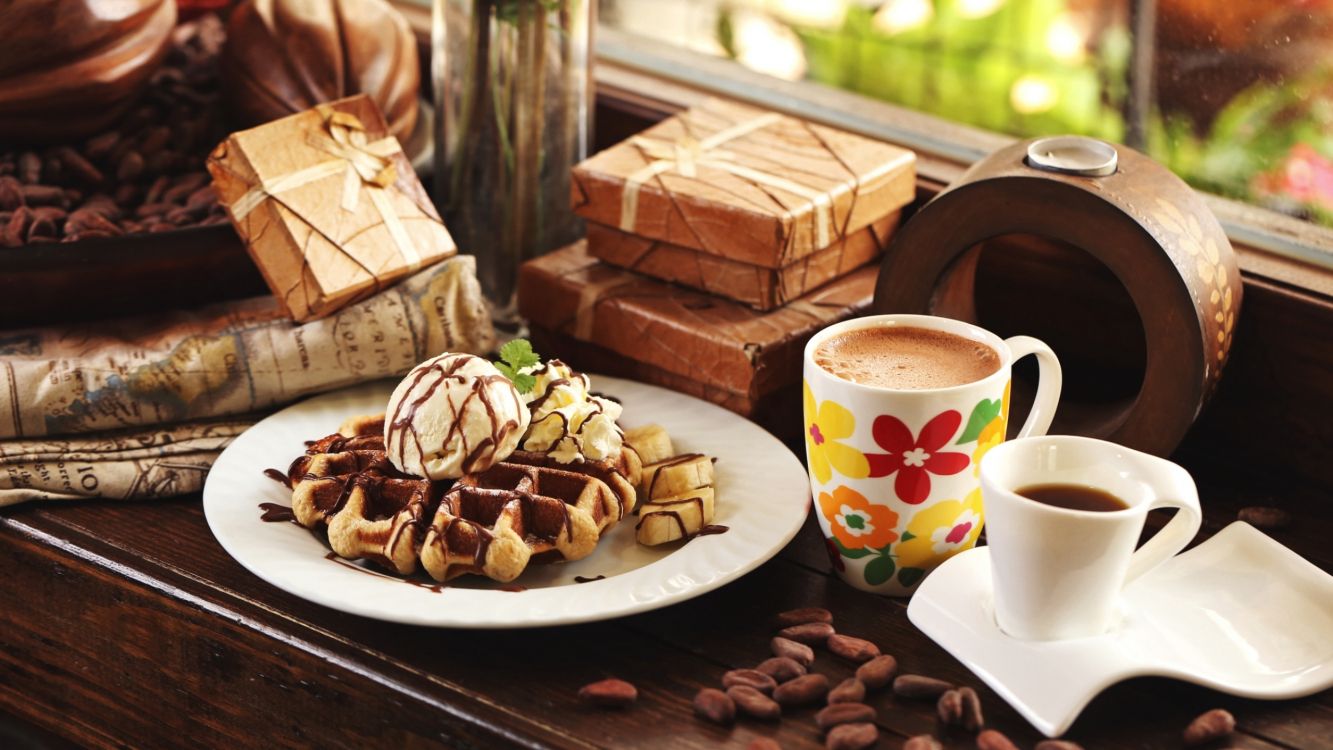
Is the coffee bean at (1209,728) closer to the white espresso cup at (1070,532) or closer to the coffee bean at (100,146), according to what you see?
the white espresso cup at (1070,532)

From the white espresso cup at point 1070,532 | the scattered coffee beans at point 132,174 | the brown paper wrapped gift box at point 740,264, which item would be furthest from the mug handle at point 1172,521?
the scattered coffee beans at point 132,174

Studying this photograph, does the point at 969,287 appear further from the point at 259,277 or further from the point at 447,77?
the point at 259,277

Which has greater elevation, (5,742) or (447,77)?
(447,77)

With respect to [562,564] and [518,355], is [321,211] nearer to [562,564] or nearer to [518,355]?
[518,355]

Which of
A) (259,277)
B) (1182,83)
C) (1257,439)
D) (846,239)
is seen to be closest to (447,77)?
(259,277)

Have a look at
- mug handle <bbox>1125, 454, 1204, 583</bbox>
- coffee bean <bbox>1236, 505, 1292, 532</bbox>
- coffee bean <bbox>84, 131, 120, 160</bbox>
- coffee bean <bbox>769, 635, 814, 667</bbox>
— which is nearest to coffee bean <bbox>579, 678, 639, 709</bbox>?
coffee bean <bbox>769, 635, 814, 667</bbox>

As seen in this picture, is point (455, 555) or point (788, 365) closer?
point (455, 555)

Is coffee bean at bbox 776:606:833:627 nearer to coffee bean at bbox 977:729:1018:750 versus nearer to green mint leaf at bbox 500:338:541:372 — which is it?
coffee bean at bbox 977:729:1018:750
